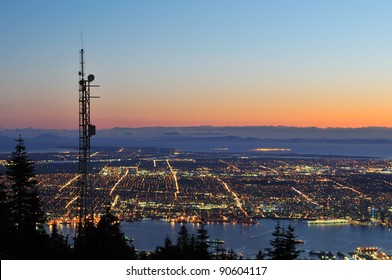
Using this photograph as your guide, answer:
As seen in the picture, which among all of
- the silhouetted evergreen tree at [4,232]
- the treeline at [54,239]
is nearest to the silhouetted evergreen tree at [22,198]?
the treeline at [54,239]

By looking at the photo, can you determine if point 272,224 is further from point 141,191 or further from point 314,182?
point 314,182

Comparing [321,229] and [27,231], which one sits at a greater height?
[27,231]

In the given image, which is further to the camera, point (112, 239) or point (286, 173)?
point (286, 173)

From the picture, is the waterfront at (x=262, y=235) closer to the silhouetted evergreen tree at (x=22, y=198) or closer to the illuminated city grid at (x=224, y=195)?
the illuminated city grid at (x=224, y=195)

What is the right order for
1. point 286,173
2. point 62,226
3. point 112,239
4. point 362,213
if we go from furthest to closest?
point 286,173 < point 362,213 < point 62,226 < point 112,239

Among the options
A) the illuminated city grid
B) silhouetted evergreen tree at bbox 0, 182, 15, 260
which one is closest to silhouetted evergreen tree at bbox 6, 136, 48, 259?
silhouetted evergreen tree at bbox 0, 182, 15, 260

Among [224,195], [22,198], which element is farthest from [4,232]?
[224,195]

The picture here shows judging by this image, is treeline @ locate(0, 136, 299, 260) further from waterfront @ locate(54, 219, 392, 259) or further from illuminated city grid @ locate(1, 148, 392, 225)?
illuminated city grid @ locate(1, 148, 392, 225)
